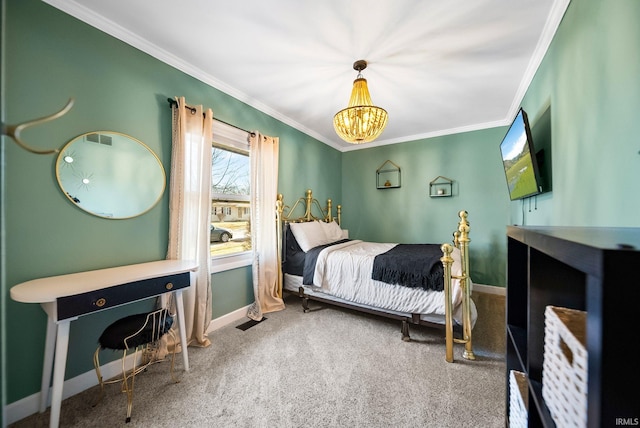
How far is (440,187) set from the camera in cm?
398

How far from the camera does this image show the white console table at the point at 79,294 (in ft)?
4.07

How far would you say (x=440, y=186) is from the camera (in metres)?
3.98

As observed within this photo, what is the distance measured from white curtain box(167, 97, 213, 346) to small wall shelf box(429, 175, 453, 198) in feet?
11.4

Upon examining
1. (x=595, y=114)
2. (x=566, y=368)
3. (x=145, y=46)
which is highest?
(x=145, y=46)

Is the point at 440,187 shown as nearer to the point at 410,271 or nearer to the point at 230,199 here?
the point at 410,271

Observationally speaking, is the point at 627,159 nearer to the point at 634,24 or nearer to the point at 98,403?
the point at 634,24

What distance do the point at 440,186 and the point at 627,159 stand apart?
304cm

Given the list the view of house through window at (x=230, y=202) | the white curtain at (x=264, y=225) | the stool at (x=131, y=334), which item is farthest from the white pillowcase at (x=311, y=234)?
the stool at (x=131, y=334)

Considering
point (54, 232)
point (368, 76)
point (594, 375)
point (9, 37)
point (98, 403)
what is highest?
point (368, 76)

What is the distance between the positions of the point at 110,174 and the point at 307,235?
211 centimetres

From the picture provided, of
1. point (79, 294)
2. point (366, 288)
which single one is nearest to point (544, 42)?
point (366, 288)

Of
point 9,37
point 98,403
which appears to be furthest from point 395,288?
point 9,37

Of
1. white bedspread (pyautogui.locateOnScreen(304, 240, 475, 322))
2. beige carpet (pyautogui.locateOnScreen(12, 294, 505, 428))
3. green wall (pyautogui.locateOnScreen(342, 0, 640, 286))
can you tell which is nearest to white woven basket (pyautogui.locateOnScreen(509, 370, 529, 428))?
beige carpet (pyautogui.locateOnScreen(12, 294, 505, 428))

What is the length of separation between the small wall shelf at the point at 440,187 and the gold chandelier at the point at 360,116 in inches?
88.9
